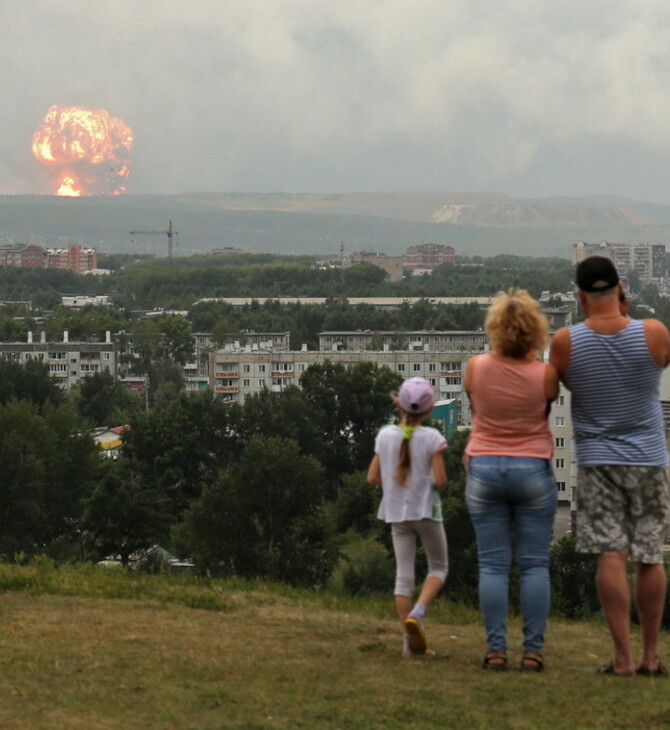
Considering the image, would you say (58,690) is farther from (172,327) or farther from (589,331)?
(172,327)

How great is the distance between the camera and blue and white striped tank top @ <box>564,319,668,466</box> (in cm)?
708

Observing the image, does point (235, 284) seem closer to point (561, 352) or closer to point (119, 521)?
point (119, 521)

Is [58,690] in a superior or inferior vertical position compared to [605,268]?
inferior

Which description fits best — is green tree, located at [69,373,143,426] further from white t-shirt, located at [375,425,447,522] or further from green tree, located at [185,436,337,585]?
white t-shirt, located at [375,425,447,522]

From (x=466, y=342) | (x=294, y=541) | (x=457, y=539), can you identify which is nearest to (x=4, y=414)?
(x=294, y=541)

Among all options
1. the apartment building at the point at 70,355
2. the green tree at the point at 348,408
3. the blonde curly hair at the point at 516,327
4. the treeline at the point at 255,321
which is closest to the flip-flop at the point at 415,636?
the blonde curly hair at the point at 516,327

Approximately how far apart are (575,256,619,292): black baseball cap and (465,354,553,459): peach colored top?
1.27 feet

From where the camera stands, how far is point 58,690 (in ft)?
21.8

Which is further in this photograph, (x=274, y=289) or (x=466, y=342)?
(x=274, y=289)

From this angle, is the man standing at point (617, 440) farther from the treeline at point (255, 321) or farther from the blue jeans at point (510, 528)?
the treeline at point (255, 321)

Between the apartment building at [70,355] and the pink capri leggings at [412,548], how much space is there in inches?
3296

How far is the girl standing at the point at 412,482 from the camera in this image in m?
7.48

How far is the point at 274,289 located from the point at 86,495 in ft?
444

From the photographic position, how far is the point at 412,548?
7.73 meters
